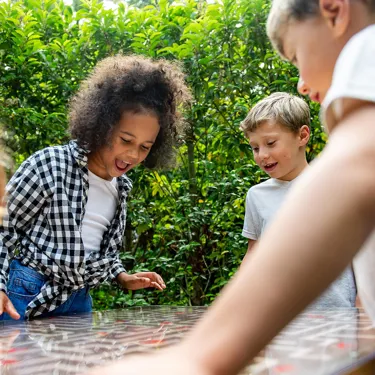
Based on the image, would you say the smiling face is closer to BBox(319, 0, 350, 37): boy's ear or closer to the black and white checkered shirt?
the black and white checkered shirt

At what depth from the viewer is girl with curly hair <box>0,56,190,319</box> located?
210 centimetres

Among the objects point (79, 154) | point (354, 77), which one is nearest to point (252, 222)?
point (79, 154)

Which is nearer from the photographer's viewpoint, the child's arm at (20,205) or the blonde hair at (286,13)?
the blonde hair at (286,13)

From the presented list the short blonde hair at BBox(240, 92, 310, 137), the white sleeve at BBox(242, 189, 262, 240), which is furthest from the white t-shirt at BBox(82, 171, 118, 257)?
the short blonde hair at BBox(240, 92, 310, 137)

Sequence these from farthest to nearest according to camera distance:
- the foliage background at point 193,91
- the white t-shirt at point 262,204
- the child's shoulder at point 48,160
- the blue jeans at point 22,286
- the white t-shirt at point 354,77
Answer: the foliage background at point 193,91 < the white t-shirt at point 262,204 < the child's shoulder at point 48,160 < the blue jeans at point 22,286 < the white t-shirt at point 354,77

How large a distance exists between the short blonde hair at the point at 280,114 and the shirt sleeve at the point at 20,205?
1.19m

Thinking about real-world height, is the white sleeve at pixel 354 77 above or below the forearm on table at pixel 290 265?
above

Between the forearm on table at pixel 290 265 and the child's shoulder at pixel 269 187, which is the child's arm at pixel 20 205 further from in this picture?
the forearm on table at pixel 290 265

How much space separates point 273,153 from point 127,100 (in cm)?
76

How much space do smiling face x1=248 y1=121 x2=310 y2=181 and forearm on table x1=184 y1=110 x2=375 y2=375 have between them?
232cm

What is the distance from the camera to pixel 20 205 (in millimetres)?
2123

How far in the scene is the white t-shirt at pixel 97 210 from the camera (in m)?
2.36

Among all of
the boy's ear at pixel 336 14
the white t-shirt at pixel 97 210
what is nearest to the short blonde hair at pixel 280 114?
the white t-shirt at pixel 97 210

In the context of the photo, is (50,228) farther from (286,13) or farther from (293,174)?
(286,13)
